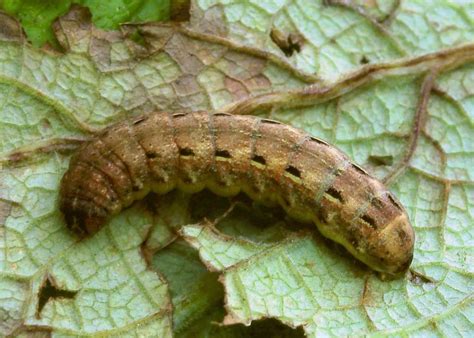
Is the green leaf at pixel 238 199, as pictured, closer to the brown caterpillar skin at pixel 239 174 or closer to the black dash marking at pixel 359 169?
the brown caterpillar skin at pixel 239 174

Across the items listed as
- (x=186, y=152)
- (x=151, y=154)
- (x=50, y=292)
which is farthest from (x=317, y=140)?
(x=50, y=292)

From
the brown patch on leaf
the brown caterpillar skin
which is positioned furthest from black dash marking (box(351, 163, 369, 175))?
the brown patch on leaf

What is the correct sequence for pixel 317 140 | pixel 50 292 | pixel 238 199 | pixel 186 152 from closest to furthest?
1. pixel 50 292
2. pixel 186 152
3. pixel 317 140
4. pixel 238 199

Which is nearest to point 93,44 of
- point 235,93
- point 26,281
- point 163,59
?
point 163,59

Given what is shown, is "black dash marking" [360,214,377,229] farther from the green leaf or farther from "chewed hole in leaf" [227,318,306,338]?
"chewed hole in leaf" [227,318,306,338]

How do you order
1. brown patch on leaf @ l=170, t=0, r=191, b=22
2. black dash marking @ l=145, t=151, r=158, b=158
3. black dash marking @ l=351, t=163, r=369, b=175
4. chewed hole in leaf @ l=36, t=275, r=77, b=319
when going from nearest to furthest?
chewed hole in leaf @ l=36, t=275, r=77, b=319 → black dash marking @ l=145, t=151, r=158, b=158 → black dash marking @ l=351, t=163, r=369, b=175 → brown patch on leaf @ l=170, t=0, r=191, b=22

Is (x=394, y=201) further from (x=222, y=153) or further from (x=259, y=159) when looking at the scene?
(x=222, y=153)

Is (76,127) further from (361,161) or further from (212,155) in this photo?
(361,161)
